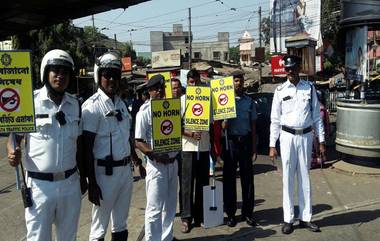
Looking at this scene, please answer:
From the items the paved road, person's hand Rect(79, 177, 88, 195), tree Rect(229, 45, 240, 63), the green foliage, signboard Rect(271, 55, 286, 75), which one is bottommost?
the paved road

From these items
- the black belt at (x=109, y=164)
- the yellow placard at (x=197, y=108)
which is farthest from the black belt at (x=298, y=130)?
the black belt at (x=109, y=164)

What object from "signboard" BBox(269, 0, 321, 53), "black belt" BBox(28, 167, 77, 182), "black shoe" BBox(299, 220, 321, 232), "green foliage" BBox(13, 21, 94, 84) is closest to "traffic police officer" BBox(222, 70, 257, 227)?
"black shoe" BBox(299, 220, 321, 232)

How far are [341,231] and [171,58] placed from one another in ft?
97.9

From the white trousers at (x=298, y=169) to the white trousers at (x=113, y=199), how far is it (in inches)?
90.5

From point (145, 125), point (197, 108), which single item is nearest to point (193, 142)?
point (197, 108)

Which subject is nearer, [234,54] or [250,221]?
[250,221]

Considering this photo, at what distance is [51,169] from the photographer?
137 inches

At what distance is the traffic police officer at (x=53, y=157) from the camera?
348 cm

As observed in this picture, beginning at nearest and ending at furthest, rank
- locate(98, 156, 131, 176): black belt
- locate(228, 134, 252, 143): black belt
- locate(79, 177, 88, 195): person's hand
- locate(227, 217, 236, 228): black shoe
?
1. locate(79, 177, 88, 195): person's hand
2. locate(98, 156, 131, 176): black belt
3. locate(227, 217, 236, 228): black shoe
4. locate(228, 134, 252, 143): black belt

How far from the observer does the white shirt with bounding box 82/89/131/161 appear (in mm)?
3969

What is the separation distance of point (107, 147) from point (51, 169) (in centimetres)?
65

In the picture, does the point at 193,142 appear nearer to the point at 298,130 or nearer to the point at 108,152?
the point at 298,130

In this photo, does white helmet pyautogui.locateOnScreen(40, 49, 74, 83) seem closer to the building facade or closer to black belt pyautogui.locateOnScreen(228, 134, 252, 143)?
black belt pyautogui.locateOnScreen(228, 134, 252, 143)

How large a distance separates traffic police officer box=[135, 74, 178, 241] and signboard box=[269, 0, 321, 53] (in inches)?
813
